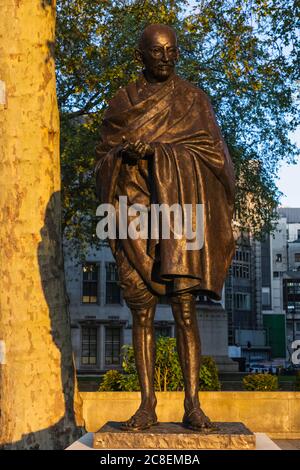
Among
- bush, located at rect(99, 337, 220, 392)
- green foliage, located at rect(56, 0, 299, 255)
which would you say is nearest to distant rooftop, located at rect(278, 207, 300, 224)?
green foliage, located at rect(56, 0, 299, 255)

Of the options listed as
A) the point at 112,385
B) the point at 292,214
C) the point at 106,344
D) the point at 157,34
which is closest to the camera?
the point at 157,34

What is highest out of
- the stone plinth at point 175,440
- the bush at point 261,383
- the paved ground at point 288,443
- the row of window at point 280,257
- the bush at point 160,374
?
the row of window at point 280,257

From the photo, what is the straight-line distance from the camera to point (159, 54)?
5473 mm

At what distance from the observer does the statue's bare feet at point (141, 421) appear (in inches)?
187

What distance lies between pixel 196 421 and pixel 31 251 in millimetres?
5366

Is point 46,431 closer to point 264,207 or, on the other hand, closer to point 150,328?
point 150,328

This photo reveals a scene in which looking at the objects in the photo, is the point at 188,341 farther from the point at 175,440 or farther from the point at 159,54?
the point at 159,54

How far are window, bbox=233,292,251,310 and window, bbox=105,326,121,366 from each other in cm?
3878

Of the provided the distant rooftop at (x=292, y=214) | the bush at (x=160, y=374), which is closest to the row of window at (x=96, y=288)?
the bush at (x=160, y=374)

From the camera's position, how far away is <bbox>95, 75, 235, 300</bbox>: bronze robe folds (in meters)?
5.12

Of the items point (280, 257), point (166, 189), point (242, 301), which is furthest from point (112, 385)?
point (280, 257)

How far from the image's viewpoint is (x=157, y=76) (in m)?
5.58

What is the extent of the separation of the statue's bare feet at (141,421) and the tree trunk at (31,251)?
4.82 m

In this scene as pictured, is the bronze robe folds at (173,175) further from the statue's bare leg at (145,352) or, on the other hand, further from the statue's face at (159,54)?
the statue's bare leg at (145,352)
